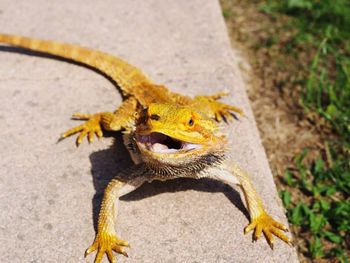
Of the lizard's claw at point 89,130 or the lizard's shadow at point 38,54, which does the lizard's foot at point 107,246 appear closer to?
the lizard's claw at point 89,130

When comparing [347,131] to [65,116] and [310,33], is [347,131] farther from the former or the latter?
[65,116]

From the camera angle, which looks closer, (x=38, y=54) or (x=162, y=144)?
(x=162, y=144)

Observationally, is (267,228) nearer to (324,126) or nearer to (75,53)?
(324,126)

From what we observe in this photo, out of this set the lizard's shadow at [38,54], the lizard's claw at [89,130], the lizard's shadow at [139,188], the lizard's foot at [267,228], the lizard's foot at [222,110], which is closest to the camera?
the lizard's foot at [267,228]

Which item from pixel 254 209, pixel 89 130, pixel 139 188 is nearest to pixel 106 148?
pixel 89 130

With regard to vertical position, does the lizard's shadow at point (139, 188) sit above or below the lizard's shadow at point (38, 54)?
below

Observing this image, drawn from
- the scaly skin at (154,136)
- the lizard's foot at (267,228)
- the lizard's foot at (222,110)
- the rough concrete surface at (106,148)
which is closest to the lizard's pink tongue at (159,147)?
the scaly skin at (154,136)

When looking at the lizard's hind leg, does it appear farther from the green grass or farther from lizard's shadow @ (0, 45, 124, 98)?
the green grass
